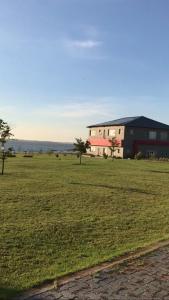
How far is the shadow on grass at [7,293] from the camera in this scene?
5.92 meters

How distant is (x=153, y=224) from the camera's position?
37.8 ft

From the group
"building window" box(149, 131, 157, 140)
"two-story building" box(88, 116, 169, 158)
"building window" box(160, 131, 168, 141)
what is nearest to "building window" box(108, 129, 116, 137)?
"two-story building" box(88, 116, 169, 158)

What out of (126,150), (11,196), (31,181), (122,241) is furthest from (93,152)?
(122,241)

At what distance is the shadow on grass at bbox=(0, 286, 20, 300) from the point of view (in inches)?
233

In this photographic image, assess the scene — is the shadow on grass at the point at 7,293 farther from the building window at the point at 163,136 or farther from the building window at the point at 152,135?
the building window at the point at 163,136

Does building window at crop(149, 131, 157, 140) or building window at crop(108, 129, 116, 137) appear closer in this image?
building window at crop(149, 131, 157, 140)

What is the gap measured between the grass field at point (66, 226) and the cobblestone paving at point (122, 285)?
0.57 metres

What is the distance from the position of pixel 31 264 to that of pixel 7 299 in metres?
1.74

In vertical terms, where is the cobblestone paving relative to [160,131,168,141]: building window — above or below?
below

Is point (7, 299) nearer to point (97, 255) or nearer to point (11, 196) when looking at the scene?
point (97, 255)

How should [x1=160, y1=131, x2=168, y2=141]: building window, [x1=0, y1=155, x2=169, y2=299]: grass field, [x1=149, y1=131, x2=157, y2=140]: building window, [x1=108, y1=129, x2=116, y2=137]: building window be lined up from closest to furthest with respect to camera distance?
[x1=0, y1=155, x2=169, y2=299]: grass field, [x1=149, y1=131, x2=157, y2=140]: building window, [x1=108, y1=129, x2=116, y2=137]: building window, [x1=160, y1=131, x2=168, y2=141]: building window

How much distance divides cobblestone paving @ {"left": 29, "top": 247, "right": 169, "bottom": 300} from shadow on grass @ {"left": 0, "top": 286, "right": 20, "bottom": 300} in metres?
0.30

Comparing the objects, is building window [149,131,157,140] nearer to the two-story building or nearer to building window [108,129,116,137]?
the two-story building

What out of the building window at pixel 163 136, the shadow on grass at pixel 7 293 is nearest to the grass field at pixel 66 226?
the shadow on grass at pixel 7 293
